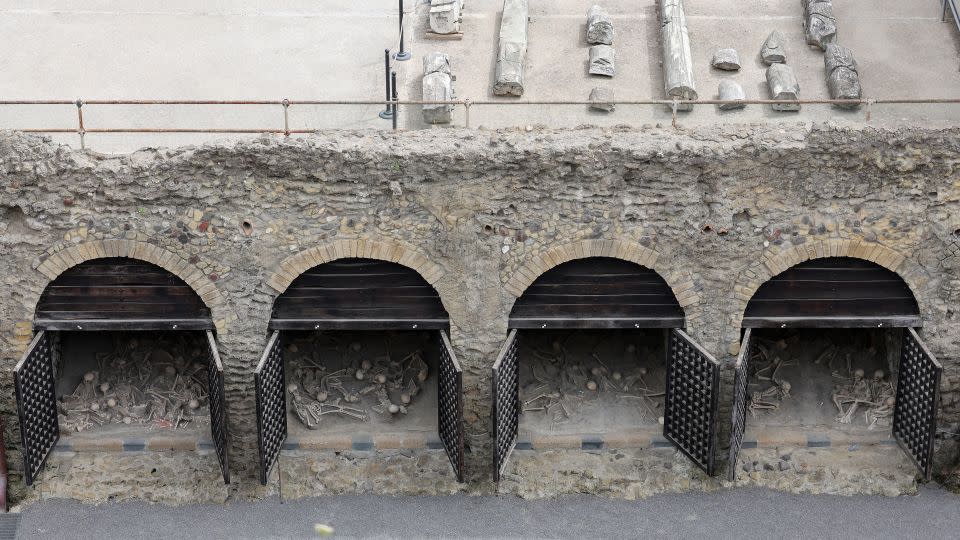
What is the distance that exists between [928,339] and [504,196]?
4.21m

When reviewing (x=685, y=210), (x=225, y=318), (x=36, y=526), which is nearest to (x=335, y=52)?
(x=225, y=318)

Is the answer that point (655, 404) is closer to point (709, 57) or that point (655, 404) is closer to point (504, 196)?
point (504, 196)

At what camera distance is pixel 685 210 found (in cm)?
1288

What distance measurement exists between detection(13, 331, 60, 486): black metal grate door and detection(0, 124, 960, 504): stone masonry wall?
22cm

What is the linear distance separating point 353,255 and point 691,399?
3.38 m

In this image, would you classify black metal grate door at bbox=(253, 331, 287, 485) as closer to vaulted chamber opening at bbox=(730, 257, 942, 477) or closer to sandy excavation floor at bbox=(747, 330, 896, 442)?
vaulted chamber opening at bbox=(730, 257, 942, 477)

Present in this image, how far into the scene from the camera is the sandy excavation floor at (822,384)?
46.3 feet

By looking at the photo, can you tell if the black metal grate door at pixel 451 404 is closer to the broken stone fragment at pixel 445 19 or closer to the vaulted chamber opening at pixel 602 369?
the vaulted chamber opening at pixel 602 369

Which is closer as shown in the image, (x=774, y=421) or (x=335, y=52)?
(x=774, y=421)

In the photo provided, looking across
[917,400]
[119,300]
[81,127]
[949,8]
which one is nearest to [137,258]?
[119,300]

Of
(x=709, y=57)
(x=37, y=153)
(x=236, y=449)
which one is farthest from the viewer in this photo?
(x=709, y=57)

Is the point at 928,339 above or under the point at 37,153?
under

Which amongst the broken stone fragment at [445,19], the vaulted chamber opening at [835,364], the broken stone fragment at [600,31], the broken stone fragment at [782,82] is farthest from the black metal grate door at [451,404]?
the broken stone fragment at [782,82]

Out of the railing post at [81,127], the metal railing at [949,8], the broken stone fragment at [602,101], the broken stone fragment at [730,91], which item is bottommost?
the railing post at [81,127]
